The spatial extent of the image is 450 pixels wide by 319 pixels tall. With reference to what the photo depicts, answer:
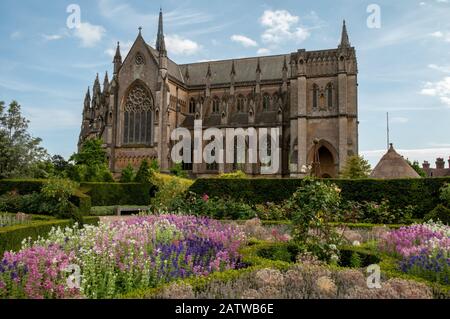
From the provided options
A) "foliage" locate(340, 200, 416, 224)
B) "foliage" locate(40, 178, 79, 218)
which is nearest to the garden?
"foliage" locate(40, 178, 79, 218)

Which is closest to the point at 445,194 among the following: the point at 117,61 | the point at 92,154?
the point at 92,154

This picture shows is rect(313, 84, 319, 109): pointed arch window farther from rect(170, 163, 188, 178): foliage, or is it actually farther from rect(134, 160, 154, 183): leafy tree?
rect(134, 160, 154, 183): leafy tree

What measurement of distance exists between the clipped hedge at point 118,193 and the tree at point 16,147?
6.19 m

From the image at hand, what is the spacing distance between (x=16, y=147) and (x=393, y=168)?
25.1 metres

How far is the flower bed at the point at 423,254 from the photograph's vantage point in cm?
631

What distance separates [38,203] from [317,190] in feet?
51.2

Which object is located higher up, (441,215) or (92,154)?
(92,154)

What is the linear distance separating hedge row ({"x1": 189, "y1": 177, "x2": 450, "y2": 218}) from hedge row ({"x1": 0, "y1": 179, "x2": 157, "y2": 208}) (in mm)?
8584

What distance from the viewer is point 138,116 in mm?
45719

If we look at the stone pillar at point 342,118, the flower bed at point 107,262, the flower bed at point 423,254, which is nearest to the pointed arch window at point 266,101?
the stone pillar at point 342,118

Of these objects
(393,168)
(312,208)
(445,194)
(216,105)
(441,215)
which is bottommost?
(441,215)

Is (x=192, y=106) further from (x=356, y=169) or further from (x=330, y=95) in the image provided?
(x=356, y=169)

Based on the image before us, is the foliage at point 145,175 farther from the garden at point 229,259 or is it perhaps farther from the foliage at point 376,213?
the foliage at point 376,213

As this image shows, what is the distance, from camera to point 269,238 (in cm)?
1045
